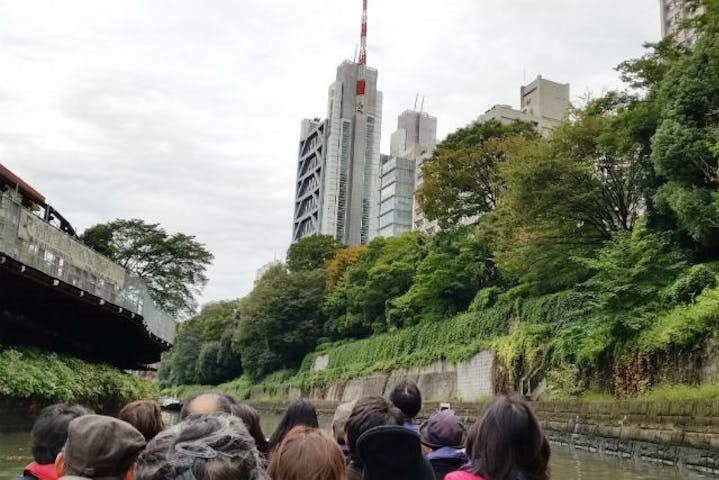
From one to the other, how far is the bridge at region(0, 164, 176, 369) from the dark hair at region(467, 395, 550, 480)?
11.4 meters

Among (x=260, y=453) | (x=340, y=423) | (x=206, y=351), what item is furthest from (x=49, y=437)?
(x=206, y=351)

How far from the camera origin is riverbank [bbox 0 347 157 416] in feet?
40.2

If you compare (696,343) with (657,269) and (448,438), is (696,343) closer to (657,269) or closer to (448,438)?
(657,269)

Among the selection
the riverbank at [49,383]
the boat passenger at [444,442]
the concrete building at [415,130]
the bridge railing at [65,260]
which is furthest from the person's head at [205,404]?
the concrete building at [415,130]

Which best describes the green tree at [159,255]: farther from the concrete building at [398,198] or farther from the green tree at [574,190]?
the concrete building at [398,198]

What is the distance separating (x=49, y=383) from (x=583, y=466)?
10.7 metres

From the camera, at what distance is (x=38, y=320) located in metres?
17.8

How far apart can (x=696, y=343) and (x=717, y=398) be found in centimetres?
296

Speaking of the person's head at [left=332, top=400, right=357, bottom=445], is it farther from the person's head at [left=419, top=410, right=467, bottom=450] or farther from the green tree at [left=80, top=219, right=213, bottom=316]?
the green tree at [left=80, top=219, right=213, bottom=316]

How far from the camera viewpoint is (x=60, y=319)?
715 inches

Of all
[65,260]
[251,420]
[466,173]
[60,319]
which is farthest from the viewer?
[466,173]

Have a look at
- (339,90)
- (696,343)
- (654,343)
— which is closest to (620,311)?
(654,343)

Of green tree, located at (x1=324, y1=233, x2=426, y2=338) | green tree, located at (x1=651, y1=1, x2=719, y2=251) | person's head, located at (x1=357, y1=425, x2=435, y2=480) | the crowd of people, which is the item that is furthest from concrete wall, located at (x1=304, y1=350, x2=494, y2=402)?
person's head, located at (x1=357, y1=425, x2=435, y2=480)

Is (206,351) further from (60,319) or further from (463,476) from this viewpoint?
(463,476)
